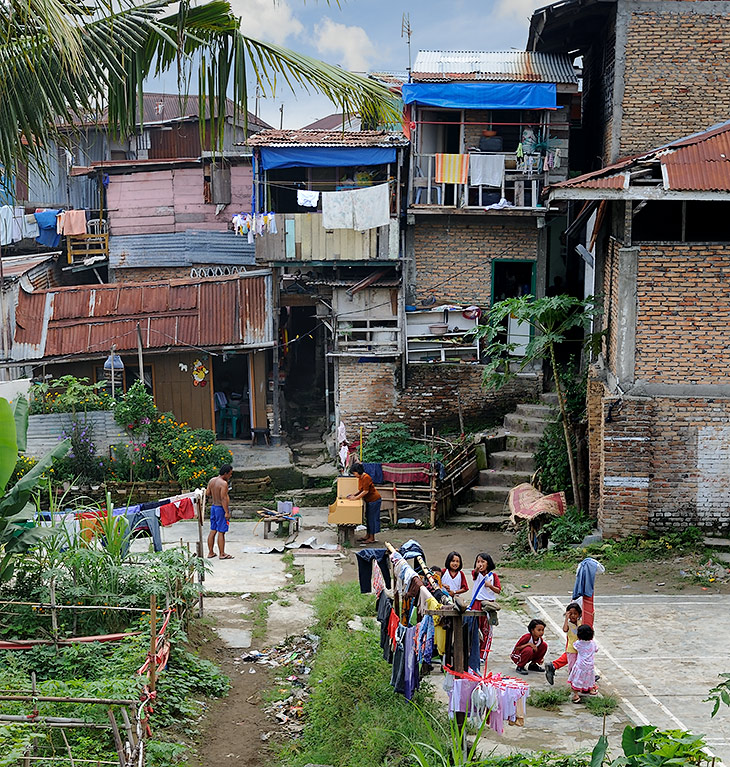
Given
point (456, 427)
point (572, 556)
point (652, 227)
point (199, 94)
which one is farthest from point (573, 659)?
point (456, 427)

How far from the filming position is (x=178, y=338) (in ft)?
65.1

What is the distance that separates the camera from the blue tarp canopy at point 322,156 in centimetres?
1880

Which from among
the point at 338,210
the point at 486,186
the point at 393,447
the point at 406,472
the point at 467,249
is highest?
the point at 486,186

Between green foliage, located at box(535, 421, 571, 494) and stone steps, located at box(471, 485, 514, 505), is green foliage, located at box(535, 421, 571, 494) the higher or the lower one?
the higher one

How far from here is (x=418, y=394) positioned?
19.3m

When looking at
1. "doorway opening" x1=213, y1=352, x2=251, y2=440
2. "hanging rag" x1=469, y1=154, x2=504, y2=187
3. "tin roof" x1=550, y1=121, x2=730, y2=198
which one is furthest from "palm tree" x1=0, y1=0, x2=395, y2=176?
"doorway opening" x1=213, y1=352, x2=251, y2=440

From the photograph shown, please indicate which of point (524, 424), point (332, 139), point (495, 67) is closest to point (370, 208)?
point (332, 139)

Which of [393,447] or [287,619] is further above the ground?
[393,447]

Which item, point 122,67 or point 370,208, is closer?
point 122,67

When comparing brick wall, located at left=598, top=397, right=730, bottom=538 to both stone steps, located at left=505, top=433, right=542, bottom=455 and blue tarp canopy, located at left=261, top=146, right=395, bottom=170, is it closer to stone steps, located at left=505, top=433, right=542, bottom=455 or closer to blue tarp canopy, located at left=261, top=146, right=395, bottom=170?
stone steps, located at left=505, top=433, right=542, bottom=455

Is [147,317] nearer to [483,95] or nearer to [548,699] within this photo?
[483,95]

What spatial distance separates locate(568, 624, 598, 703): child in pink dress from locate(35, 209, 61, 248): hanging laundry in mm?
19460

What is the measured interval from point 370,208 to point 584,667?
480 inches

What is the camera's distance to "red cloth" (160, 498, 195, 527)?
12.5 m
